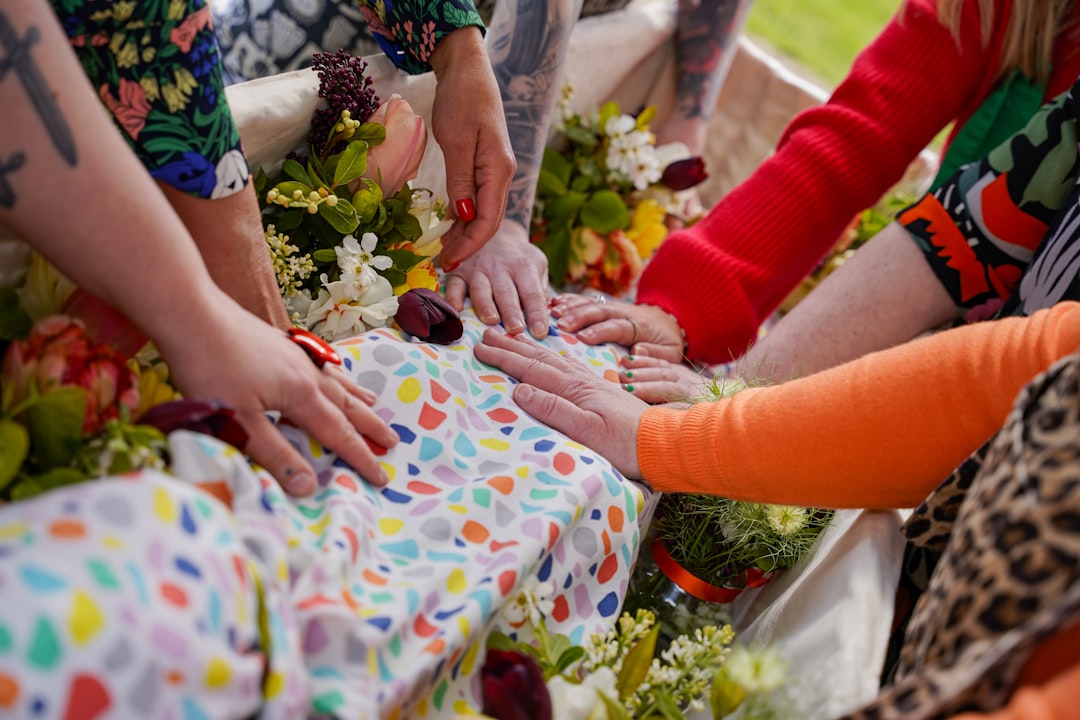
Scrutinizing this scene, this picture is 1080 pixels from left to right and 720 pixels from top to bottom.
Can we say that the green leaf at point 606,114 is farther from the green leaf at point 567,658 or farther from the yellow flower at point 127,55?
the green leaf at point 567,658

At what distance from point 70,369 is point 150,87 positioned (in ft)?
0.88

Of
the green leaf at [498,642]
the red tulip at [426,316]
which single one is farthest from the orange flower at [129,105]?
the green leaf at [498,642]

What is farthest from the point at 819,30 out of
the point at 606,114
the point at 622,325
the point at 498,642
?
the point at 498,642

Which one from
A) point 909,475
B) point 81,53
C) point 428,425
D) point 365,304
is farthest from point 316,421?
point 909,475

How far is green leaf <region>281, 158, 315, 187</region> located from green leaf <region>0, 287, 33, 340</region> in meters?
0.34

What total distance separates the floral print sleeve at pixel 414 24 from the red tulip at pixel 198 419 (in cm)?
61

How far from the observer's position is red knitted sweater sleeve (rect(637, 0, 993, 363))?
4.37 feet

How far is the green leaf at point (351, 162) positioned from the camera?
0.95 m

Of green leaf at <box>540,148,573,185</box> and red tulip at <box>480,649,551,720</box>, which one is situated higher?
green leaf at <box>540,148,573,185</box>

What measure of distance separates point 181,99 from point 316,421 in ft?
0.99

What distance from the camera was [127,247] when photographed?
626 mm

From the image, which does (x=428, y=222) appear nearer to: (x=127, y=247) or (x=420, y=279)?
(x=420, y=279)

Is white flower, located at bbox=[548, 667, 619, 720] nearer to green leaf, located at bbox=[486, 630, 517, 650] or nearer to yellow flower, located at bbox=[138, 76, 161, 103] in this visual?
green leaf, located at bbox=[486, 630, 517, 650]

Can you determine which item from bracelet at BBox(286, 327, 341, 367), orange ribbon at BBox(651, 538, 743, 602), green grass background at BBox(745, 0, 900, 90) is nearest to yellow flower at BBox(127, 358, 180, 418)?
bracelet at BBox(286, 327, 341, 367)
